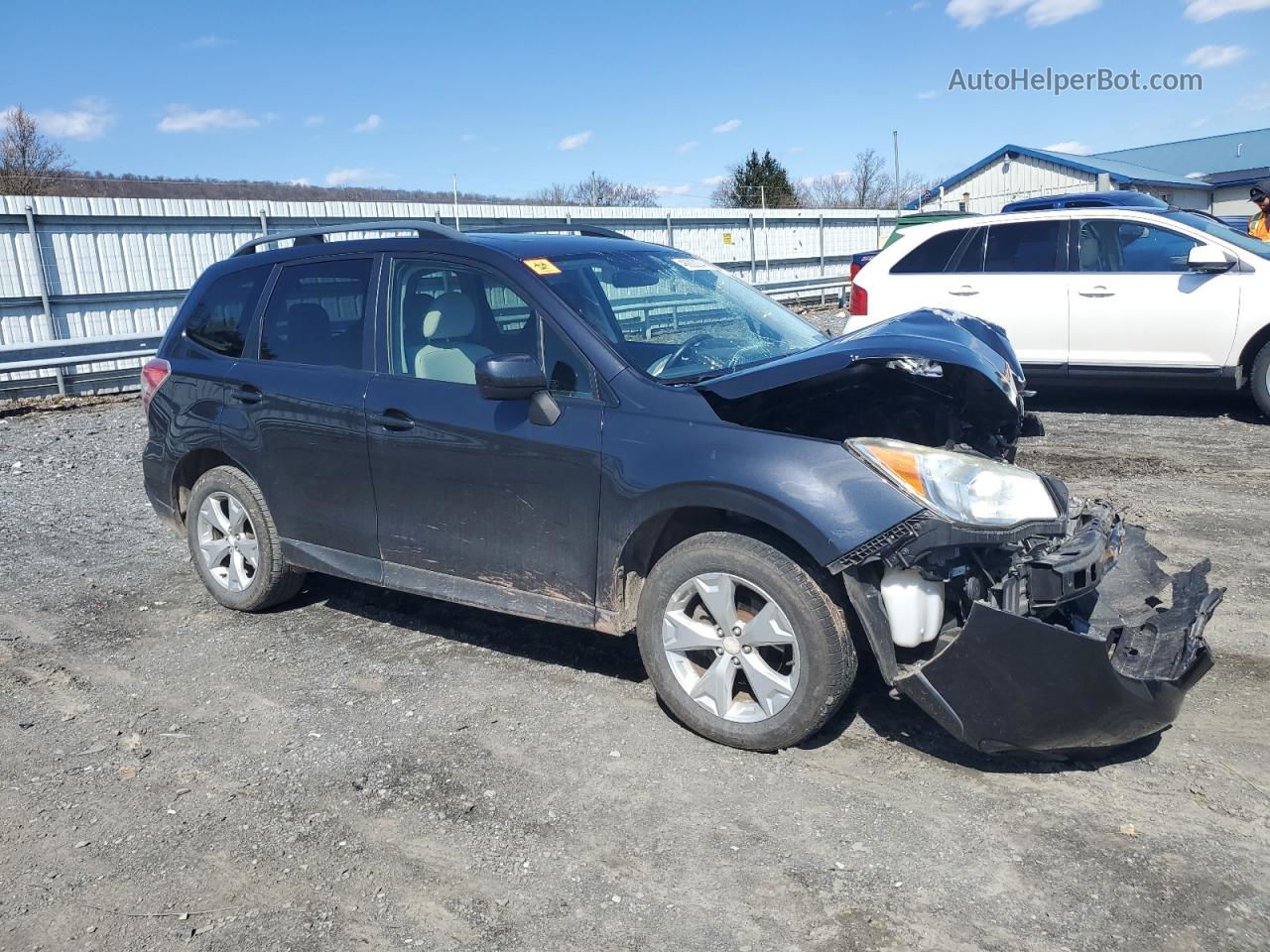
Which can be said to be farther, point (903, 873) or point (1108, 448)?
point (1108, 448)

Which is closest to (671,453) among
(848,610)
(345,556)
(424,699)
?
(848,610)

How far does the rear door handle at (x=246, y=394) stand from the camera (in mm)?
4973

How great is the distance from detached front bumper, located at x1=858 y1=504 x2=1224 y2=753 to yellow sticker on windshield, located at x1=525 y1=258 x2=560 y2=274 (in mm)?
2147

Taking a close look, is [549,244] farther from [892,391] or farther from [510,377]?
[892,391]

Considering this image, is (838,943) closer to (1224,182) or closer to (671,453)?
(671,453)

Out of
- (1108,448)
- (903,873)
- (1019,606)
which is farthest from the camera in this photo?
(1108,448)

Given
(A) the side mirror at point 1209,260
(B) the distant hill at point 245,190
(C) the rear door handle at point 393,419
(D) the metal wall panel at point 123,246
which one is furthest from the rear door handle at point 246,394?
(B) the distant hill at point 245,190

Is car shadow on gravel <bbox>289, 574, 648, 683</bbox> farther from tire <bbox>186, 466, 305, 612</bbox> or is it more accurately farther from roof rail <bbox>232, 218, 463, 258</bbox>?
roof rail <bbox>232, 218, 463, 258</bbox>

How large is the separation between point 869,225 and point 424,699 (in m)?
28.2

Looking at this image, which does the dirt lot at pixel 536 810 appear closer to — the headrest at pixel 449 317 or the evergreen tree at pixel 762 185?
the headrest at pixel 449 317

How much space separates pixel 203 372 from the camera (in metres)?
5.29

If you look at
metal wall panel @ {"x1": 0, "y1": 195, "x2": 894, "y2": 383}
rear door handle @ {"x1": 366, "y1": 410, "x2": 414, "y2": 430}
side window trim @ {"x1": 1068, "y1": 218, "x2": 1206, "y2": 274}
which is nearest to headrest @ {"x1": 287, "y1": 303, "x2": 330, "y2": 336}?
rear door handle @ {"x1": 366, "y1": 410, "x2": 414, "y2": 430}

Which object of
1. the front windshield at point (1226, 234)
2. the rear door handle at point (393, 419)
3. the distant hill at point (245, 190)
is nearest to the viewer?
the rear door handle at point (393, 419)

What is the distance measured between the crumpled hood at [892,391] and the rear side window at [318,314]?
1.88m
